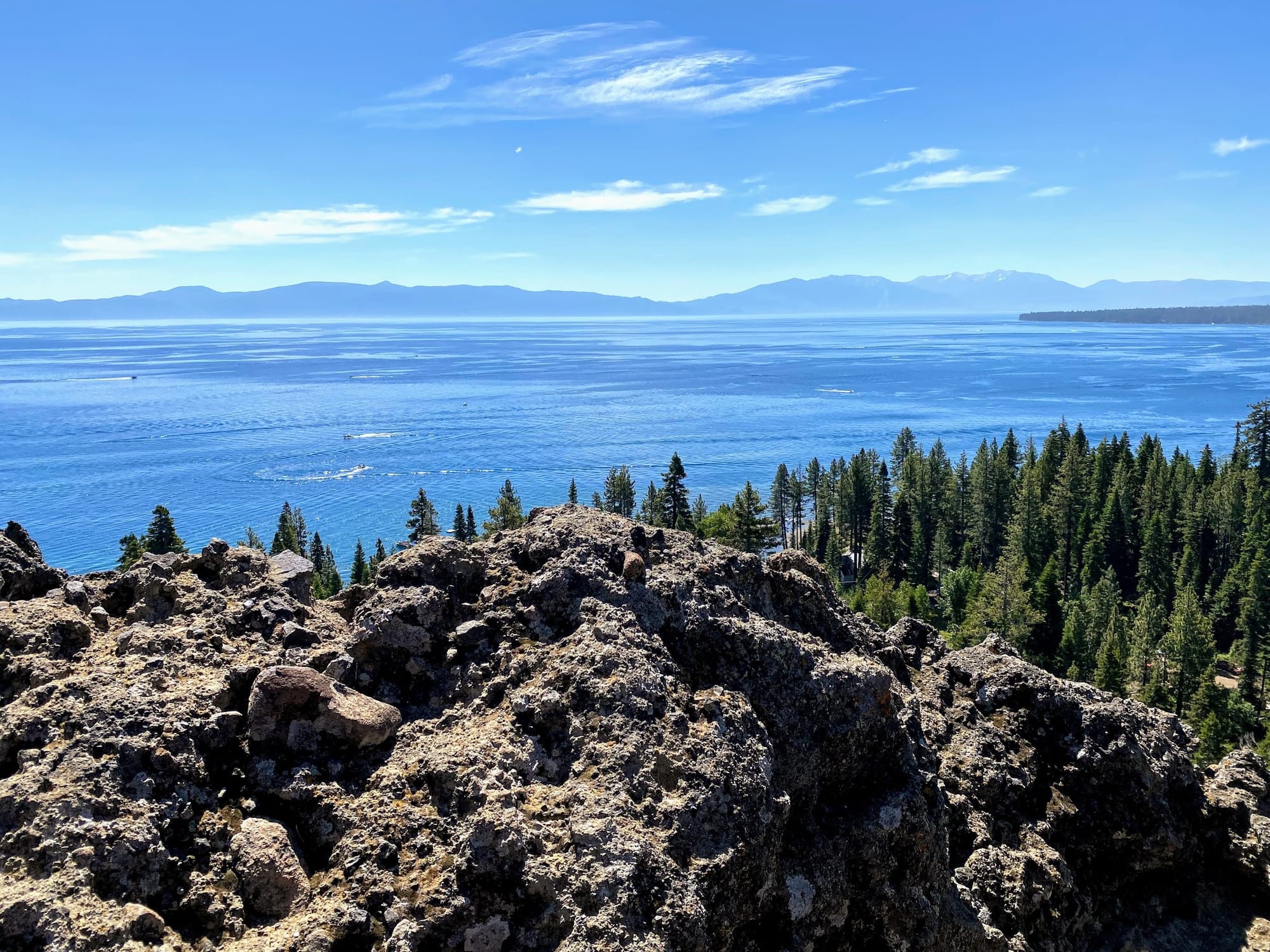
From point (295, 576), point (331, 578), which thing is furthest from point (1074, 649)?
point (295, 576)

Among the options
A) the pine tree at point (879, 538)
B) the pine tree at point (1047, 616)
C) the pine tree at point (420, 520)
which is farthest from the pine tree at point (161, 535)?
the pine tree at point (879, 538)

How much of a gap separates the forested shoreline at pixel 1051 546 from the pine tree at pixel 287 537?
313mm

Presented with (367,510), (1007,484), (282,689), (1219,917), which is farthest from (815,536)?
(282,689)

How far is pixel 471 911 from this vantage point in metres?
7.29

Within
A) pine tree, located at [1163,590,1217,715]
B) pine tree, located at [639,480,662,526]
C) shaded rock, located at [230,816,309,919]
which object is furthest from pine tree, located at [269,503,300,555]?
shaded rock, located at [230,816,309,919]

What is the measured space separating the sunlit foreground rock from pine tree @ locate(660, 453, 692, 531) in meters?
58.5

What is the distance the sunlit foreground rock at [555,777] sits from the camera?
7.19m

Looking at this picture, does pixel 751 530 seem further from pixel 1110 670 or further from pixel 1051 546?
pixel 1051 546

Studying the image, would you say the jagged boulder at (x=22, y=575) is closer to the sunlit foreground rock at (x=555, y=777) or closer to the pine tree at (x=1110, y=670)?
the sunlit foreground rock at (x=555, y=777)

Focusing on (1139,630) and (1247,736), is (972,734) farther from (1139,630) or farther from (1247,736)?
(1139,630)

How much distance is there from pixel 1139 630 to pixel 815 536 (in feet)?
142

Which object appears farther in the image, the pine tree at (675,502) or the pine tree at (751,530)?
the pine tree at (675,502)

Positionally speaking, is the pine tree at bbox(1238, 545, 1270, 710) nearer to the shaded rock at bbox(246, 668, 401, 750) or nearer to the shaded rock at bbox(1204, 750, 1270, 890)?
the shaded rock at bbox(1204, 750, 1270, 890)

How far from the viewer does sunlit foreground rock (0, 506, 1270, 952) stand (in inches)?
283
